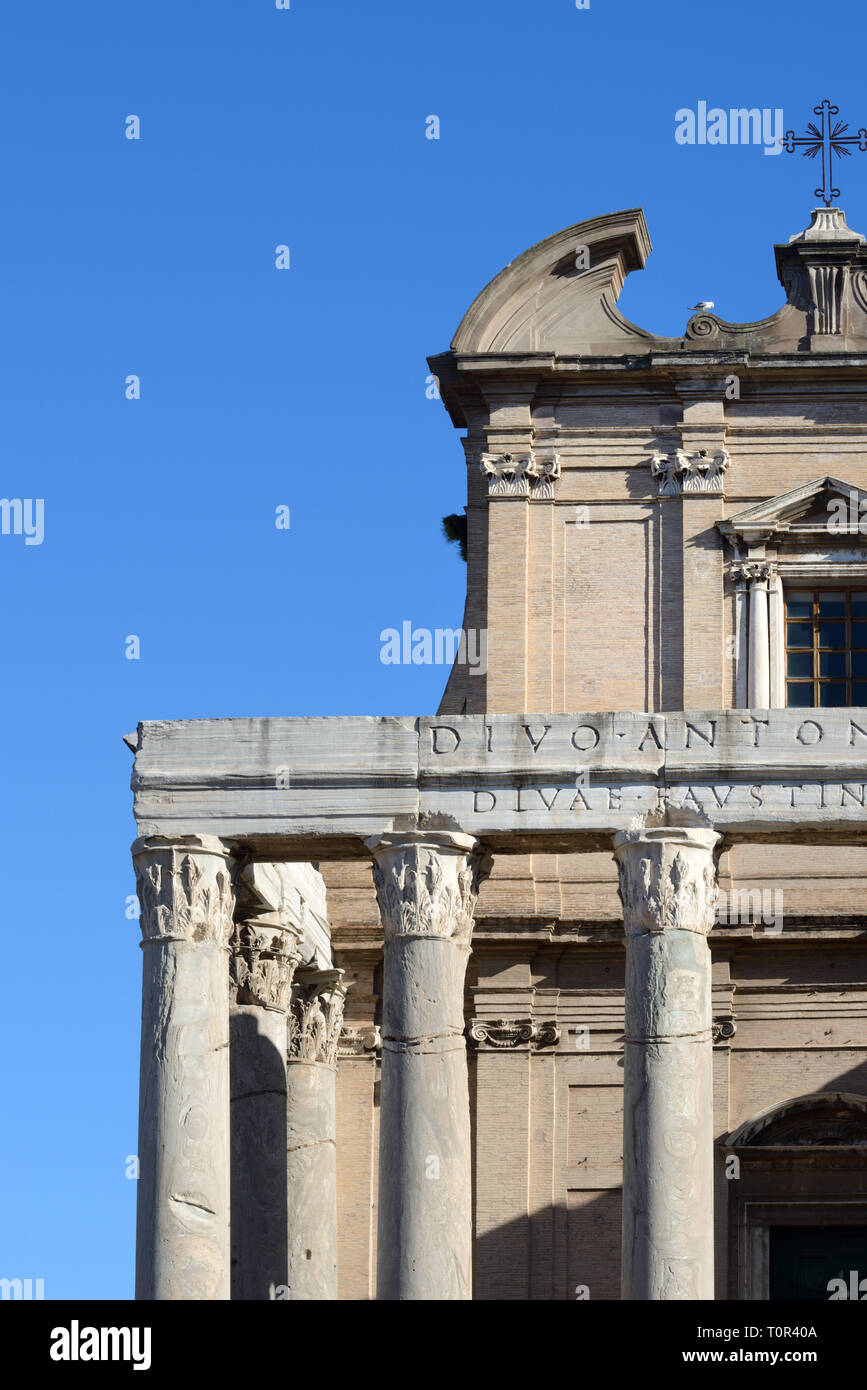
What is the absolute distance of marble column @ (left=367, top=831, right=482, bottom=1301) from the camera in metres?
29.8

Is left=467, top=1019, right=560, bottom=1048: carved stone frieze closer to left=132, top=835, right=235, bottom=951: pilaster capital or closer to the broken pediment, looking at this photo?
left=132, top=835, right=235, bottom=951: pilaster capital

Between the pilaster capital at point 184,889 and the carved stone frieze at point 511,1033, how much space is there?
6978mm

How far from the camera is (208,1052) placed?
3056 cm

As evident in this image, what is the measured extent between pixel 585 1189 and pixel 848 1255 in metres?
3.35

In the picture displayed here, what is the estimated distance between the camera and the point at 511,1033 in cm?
3756

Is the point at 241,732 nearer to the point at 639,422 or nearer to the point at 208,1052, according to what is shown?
the point at 208,1052

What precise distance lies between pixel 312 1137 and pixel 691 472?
397 inches

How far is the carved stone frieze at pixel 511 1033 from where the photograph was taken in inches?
1476

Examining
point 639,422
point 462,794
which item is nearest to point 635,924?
point 462,794

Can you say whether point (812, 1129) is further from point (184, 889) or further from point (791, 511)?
point (184, 889)

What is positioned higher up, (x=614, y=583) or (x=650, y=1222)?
(x=614, y=583)

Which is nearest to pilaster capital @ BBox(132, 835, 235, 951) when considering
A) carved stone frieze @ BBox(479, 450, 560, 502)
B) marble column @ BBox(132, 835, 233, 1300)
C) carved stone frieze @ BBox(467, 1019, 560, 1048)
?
marble column @ BBox(132, 835, 233, 1300)
